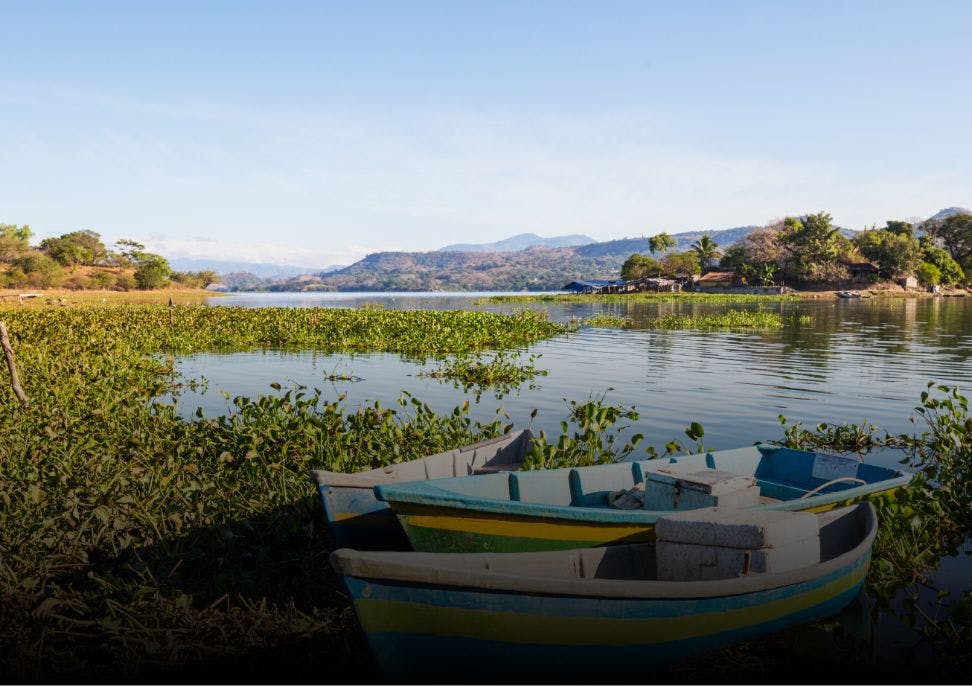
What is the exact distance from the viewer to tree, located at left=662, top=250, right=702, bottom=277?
451 feet

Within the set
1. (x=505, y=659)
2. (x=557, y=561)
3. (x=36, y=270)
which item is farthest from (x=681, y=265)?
(x=505, y=659)

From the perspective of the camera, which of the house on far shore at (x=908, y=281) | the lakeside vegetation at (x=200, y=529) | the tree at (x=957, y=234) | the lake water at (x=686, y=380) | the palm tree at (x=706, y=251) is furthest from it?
the palm tree at (x=706, y=251)

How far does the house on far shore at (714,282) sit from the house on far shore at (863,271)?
18.8 meters

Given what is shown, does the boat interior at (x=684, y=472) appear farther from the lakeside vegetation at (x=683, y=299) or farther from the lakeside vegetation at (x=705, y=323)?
the lakeside vegetation at (x=683, y=299)

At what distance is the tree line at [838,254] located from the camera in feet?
365

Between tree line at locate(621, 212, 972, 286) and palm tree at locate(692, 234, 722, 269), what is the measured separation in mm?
4286

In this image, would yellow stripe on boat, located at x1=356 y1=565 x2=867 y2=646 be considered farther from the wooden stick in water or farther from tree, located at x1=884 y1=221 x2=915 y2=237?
tree, located at x1=884 y1=221 x2=915 y2=237

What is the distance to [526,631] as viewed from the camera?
4629 millimetres

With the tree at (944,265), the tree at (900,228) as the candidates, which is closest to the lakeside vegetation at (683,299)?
the tree at (944,265)

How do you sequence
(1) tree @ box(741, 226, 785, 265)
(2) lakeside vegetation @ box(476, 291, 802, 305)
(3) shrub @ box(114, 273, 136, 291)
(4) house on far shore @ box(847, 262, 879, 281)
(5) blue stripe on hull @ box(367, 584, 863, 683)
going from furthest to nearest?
(1) tree @ box(741, 226, 785, 265), (3) shrub @ box(114, 273, 136, 291), (4) house on far shore @ box(847, 262, 879, 281), (2) lakeside vegetation @ box(476, 291, 802, 305), (5) blue stripe on hull @ box(367, 584, 863, 683)

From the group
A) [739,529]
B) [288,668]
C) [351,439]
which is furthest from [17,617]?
[739,529]

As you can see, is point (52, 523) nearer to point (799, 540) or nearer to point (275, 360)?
point (799, 540)

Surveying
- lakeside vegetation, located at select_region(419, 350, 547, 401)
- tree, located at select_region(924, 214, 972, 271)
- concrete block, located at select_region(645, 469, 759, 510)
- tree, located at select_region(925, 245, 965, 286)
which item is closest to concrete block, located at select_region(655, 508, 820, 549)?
concrete block, located at select_region(645, 469, 759, 510)

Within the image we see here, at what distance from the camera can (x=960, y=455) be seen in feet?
31.1
